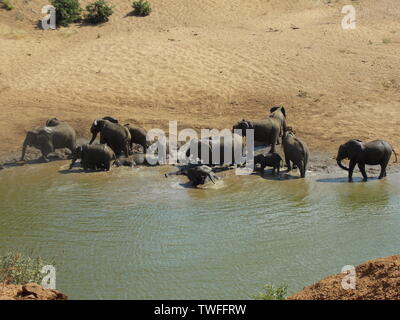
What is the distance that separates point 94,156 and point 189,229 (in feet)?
16.5

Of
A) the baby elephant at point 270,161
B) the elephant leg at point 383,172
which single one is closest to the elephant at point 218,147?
the baby elephant at point 270,161

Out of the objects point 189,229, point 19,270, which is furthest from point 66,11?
point 19,270

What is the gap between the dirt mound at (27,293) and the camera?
7.10m

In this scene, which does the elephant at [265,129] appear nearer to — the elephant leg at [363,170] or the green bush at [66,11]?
the elephant leg at [363,170]

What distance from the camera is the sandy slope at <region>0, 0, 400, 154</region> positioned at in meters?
19.0

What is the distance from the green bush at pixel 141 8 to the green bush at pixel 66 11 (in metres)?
2.95

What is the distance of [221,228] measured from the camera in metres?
11.0

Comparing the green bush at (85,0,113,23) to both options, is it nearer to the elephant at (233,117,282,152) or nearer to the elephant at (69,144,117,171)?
the elephant at (233,117,282,152)

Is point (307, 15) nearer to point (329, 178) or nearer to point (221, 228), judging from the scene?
point (329, 178)

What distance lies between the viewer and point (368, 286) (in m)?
7.36

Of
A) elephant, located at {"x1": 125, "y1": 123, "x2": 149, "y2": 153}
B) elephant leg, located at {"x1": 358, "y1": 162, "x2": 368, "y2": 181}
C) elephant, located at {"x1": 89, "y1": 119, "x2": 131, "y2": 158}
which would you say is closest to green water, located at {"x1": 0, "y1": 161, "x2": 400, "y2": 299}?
elephant leg, located at {"x1": 358, "y1": 162, "x2": 368, "y2": 181}

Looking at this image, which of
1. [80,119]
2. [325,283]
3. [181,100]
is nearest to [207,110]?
[181,100]

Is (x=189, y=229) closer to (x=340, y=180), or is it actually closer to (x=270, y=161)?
(x=270, y=161)

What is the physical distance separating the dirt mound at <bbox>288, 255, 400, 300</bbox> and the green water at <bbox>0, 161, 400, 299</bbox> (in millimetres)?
958
